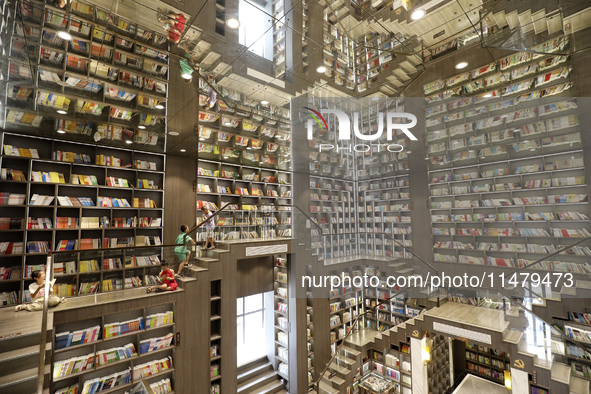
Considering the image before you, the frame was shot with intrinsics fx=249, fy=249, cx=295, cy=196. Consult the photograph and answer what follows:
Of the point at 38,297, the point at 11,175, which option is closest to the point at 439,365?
the point at 38,297

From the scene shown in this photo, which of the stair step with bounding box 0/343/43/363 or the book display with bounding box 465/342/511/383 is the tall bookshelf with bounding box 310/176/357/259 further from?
the book display with bounding box 465/342/511/383

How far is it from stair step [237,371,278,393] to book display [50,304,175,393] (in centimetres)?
200

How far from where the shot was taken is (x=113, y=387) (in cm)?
364

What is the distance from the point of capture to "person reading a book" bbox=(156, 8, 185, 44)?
2521 mm

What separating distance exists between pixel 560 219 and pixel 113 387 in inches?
283

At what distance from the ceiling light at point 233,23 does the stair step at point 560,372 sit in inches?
241

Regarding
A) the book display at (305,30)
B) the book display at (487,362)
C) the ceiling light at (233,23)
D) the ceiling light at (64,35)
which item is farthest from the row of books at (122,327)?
the book display at (487,362)

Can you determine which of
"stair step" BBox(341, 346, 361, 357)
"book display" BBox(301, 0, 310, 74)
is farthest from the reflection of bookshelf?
"book display" BBox(301, 0, 310, 74)

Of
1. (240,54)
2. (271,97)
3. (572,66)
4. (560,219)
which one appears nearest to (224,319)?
(271,97)

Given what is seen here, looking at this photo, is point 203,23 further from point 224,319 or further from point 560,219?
point 560,219

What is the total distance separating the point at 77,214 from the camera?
15.1 ft

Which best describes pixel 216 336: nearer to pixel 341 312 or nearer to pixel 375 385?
pixel 341 312

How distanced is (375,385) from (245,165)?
644 centimetres

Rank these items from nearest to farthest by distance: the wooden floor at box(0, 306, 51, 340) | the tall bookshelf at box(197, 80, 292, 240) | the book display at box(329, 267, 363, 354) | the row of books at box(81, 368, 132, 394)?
the wooden floor at box(0, 306, 51, 340) < the row of books at box(81, 368, 132, 394) < the tall bookshelf at box(197, 80, 292, 240) < the book display at box(329, 267, 363, 354)
